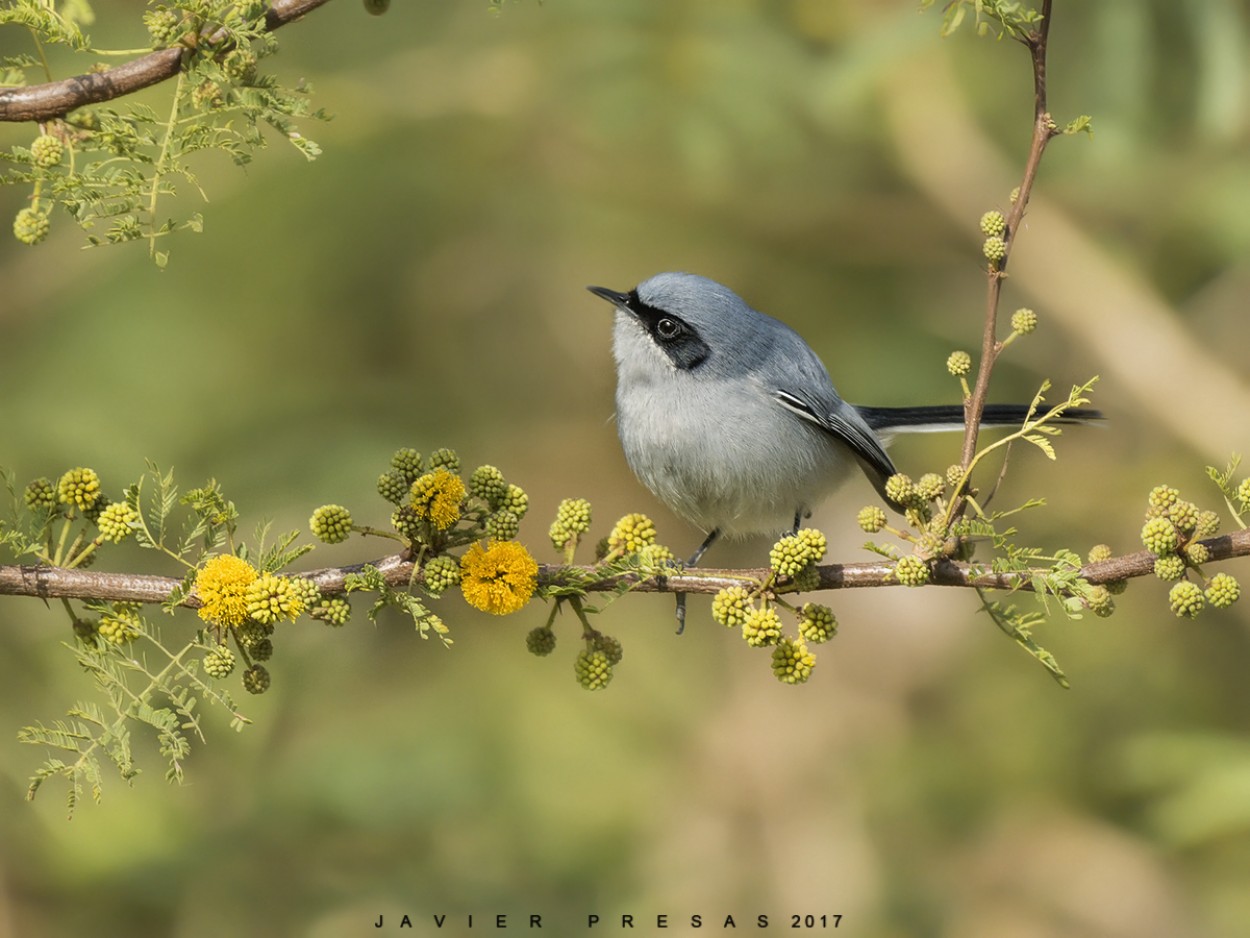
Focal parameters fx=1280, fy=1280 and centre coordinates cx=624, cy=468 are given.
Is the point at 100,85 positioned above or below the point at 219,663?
above

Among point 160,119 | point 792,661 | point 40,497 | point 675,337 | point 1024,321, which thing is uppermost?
point 160,119

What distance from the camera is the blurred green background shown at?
4.69 meters

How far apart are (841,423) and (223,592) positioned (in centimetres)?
244

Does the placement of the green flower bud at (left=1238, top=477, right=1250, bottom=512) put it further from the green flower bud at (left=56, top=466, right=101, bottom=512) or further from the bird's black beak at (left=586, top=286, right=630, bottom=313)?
the bird's black beak at (left=586, top=286, right=630, bottom=313)

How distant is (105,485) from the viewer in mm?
5098

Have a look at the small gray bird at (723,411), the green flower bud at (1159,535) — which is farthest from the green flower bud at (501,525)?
the small gray bird at (723,411)

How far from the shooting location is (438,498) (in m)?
2.26

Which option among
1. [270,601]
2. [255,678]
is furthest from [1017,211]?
[255,678]

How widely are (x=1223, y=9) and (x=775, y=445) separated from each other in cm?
268

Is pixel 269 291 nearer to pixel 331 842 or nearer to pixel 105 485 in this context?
pixel 105 485

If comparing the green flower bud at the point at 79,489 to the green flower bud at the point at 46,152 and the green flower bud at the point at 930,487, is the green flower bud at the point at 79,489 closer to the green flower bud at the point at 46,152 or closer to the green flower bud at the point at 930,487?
the green flower bud at the point at 46,152

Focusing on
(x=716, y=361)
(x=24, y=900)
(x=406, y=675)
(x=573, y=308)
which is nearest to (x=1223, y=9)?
(x=716, y=361)

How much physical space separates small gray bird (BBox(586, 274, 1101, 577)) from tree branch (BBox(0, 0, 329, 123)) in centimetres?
192

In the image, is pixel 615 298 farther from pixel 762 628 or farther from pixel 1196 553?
pixel 1196 553
